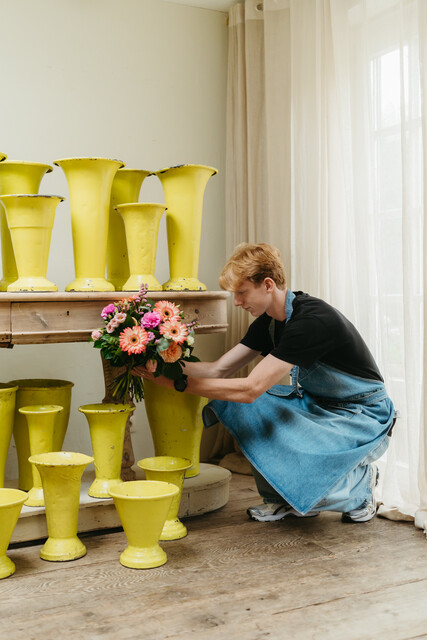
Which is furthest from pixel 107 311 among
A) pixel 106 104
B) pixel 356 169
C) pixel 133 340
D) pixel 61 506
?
pixel 106 104

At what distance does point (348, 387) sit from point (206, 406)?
51 cm

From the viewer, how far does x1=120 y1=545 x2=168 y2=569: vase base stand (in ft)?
6.57

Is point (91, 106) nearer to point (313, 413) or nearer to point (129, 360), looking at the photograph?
point (129, 360)

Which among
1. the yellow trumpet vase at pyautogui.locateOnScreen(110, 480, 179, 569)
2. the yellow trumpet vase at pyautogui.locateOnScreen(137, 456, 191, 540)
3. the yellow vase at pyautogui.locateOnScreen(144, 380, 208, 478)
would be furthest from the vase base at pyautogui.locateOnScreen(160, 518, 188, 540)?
the yellow vase at pyautogui.locateOnScreen(144, 380, 208, 478)

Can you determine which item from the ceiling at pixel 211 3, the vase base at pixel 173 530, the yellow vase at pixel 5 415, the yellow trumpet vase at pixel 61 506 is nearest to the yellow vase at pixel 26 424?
the yellow vase at pixel 5 415

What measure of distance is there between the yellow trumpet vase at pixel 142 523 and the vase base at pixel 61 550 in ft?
0.50

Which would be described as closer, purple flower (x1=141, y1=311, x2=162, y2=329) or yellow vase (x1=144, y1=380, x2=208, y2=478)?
purple flower (x1=141, y1=311, x2=162, y2=329)

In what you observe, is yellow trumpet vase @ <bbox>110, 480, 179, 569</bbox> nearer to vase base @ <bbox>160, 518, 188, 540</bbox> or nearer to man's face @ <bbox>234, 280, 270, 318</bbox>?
vase base @ <bbox>160, 518, 188, 540</bbox>

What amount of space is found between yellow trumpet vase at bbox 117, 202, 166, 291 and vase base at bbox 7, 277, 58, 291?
0.96ft

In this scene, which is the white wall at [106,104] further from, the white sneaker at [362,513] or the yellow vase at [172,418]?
the white sneaker at [362,513]

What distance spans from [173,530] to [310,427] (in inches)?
22.0

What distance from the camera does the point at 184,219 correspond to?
97.8 inches

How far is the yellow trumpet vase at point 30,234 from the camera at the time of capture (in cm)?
219

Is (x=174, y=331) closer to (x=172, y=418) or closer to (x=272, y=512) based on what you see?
(x=172, y=418)
